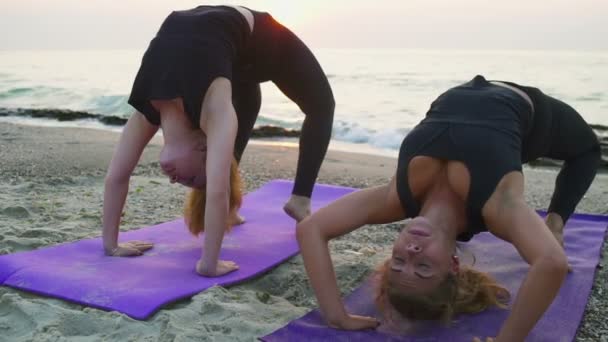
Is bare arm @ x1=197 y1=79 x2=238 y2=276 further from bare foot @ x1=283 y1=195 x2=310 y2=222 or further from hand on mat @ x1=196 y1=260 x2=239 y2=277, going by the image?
bare foot @ x1=283 y1=195 x2=310 y2=222

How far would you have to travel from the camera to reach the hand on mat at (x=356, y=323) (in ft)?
7.89

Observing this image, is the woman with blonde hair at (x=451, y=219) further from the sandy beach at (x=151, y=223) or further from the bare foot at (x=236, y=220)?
the bare foot at (x=236, y=220)

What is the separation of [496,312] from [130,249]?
1850mm

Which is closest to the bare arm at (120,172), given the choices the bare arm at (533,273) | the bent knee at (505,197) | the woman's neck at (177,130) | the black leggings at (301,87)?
the woman's neck at (177,130)

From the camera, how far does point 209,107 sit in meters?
2.96

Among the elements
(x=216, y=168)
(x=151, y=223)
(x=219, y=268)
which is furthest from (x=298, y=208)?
(x=151, y=223)

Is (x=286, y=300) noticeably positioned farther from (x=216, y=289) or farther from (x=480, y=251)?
(x=480, y=251)

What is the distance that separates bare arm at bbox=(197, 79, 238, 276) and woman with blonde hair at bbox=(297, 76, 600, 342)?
51cm

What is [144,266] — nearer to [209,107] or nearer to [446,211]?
[209,107]

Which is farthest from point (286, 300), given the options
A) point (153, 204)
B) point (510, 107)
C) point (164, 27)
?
point (153, 204)

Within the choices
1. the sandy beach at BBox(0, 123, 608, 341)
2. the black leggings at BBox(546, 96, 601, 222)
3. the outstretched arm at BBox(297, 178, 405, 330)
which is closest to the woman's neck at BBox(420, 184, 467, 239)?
the outstretched arm at BBox(297, 178, 405, 330)

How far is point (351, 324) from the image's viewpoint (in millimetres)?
2408

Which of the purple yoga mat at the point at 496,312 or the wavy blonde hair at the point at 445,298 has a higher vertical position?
the wavy blonde hair at the point at 445,298

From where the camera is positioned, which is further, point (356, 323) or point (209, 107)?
point (209, 107)
